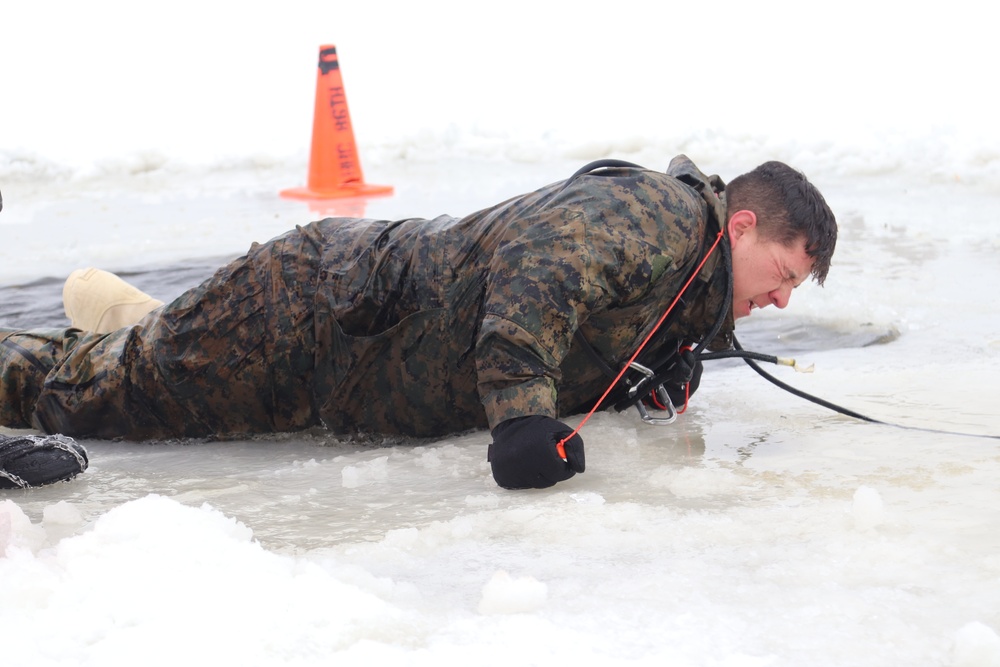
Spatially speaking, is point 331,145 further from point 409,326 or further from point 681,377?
point 681,377

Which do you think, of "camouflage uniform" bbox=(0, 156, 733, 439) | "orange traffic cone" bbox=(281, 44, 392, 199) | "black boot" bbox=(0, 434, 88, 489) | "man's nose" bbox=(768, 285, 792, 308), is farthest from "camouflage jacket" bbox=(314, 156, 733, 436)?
"orange traffic cone" bbox=(281, 44, 392, 199)

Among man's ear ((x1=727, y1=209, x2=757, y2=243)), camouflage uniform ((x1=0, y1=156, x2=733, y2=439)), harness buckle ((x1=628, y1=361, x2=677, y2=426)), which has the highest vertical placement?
man's ear ((x1=727, y1=209, x2=757, y2=243))

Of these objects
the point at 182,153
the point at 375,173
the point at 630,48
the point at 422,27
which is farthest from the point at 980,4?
the point at 182,153

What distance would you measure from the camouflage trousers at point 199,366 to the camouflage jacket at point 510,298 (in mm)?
88

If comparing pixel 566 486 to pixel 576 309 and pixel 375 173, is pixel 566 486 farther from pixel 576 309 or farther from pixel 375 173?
Answer: pixel 375 173

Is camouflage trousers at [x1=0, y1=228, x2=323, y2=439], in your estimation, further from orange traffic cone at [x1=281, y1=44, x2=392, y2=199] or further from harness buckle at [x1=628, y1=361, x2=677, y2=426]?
orange traffic cone at [x1=281, y1=44, x2=392, y2=199]

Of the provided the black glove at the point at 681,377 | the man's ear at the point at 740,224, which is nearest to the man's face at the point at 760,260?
the man's ear at the point at 740,224

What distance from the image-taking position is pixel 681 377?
2855 millimetres

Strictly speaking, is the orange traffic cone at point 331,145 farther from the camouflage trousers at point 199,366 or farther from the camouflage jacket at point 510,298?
the camouflage jacket at point 510,298

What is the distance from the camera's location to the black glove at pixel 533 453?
2.30m

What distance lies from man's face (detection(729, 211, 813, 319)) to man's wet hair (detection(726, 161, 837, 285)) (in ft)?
0.06

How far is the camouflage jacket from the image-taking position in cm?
241

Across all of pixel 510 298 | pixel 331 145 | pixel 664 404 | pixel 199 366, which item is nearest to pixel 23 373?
pixel 199 366

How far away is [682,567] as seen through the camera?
1.93m
